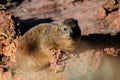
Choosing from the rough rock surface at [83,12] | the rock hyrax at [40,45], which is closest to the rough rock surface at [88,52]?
the rough rock surface at [83,12]

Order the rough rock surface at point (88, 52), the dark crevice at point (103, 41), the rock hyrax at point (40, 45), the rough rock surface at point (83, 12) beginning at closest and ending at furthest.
Result: 1. the rough rock surface at point (88, 52)
2. the rock hyrax at point (40, 45)
3. the dark crevice at point (103, 41)
4. the rough rock surface at point (83, 12)

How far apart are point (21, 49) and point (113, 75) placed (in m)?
1.58

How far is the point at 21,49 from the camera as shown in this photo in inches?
261

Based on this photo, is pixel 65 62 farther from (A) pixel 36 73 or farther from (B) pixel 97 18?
(B) pixel 97 18

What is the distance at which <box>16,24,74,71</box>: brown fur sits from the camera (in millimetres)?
5914

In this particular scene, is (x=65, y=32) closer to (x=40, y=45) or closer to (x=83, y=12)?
(x=40, y=45)

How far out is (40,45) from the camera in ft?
20.9

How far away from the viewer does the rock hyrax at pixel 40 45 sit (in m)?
5.89

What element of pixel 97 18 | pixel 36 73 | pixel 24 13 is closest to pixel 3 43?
pixel 36 73

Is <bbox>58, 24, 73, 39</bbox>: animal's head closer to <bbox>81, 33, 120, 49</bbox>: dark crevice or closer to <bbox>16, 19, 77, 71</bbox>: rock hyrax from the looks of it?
<bbox>16, 19, 77, 71</bbox>: rock hyrax

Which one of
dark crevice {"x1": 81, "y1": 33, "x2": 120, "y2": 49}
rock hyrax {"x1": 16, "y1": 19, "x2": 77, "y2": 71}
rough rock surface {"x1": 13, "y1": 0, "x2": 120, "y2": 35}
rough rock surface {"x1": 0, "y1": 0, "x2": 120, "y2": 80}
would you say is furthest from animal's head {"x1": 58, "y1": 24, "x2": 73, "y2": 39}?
rough rock surface {"x1": 13, "y1": 0, "x2": 120, "y2": 35}

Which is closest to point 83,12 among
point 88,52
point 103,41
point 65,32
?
point 103,41

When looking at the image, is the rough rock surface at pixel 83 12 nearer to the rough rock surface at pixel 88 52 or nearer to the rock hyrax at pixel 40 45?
the rough rock surface at pixel 88 52

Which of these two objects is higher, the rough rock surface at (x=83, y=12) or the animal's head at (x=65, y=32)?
the animal's head at (x=65, y=32)
